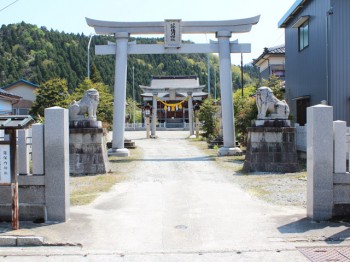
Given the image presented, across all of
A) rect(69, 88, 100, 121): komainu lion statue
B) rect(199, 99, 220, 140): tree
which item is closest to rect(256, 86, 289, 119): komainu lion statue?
rect(69, 88, 100, 121): komainu lion statue

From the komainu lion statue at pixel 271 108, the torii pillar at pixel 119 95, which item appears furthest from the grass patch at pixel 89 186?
the torii pillar at pixel 119 95

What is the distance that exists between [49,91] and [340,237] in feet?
98.3

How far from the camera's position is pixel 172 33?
1862 cm

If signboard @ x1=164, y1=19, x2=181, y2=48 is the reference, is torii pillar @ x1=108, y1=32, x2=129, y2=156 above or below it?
below

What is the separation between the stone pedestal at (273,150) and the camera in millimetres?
13414

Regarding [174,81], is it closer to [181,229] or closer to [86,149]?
[86,149]

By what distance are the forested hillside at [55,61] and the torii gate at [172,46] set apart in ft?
175

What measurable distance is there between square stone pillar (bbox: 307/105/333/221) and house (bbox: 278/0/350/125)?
948 cm

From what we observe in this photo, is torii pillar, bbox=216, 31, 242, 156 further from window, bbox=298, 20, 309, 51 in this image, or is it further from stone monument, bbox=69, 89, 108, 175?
stone monument, bbox=69, 89, 108, 175

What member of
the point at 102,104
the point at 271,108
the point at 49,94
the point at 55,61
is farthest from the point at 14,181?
the point at 55,61

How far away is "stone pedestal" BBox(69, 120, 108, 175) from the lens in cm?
1343

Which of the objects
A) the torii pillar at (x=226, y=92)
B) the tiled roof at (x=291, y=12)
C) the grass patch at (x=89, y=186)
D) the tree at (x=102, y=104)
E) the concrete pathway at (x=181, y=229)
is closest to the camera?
the concrete pathway at (x=181, y=229)

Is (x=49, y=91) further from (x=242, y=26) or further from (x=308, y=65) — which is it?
(x=308, y=65)

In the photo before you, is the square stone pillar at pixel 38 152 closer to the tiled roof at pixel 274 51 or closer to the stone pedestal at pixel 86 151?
the stone pedestal at pixel 86 151
